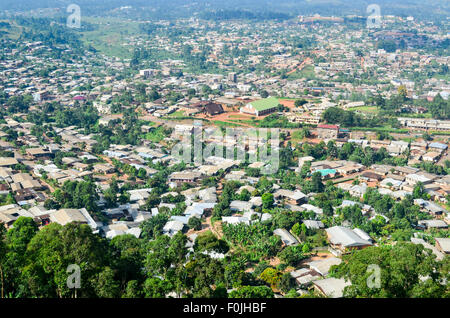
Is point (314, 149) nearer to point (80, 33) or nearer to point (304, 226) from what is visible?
point (304, 226)

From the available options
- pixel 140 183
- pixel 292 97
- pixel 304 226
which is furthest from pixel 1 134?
pixel 292 97

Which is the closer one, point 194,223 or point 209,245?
point 209,245

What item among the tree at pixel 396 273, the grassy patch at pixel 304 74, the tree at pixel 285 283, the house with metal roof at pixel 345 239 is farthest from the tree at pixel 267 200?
the grassy patch at pixel 304 74

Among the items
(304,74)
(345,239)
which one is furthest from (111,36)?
(345,239)

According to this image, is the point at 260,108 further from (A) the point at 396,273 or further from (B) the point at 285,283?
(A) the point at 396,273

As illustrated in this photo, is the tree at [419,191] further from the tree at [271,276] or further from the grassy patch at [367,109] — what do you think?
the grassy patch at [367,109]
